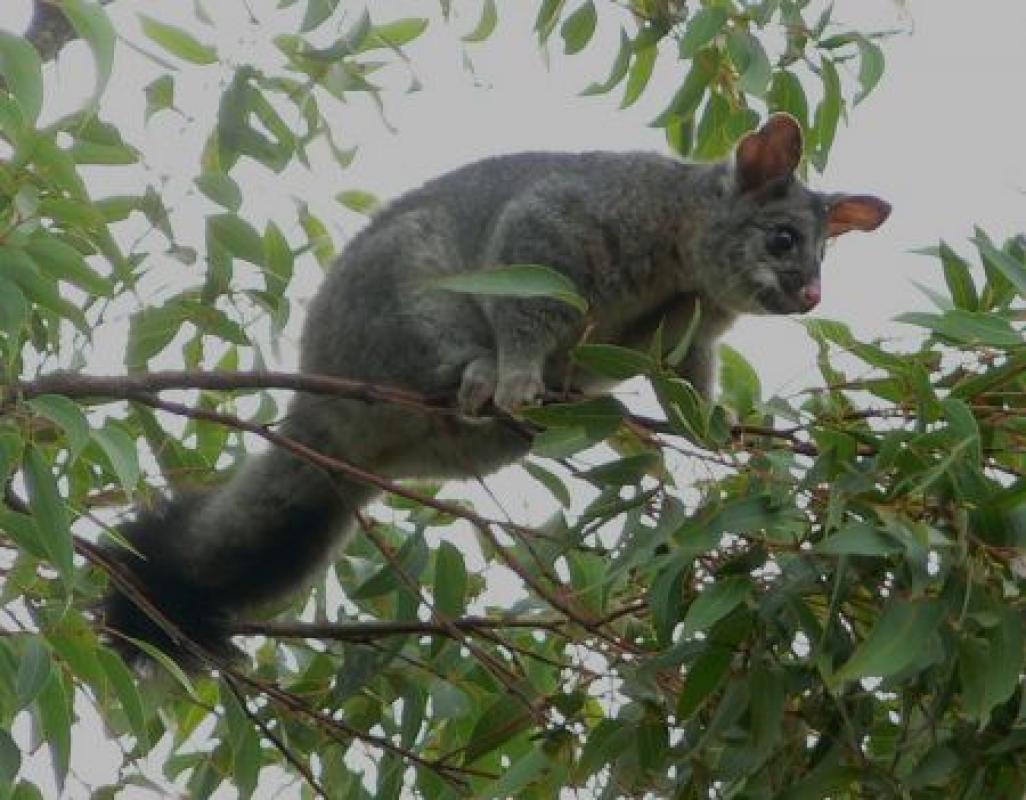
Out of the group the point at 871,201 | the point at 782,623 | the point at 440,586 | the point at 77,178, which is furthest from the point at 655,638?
the point at 871,201

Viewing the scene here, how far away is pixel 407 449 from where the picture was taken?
16.4ft

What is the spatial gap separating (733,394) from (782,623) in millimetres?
1013

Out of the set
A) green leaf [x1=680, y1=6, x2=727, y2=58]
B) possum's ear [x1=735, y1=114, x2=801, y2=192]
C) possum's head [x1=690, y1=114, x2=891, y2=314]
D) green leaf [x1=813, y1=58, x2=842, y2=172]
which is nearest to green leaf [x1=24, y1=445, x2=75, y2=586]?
green leaf [x1=680, y1=6, x2=727, y2=58]

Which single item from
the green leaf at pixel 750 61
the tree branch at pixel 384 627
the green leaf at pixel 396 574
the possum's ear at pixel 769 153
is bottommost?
the tree branch at pixel 384 627

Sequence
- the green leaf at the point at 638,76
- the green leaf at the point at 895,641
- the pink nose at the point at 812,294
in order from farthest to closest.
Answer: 1. the pink nose at the point at 812,294
2. the green leaf at the point at 638,76
3. the green leaf at the point at 895,641

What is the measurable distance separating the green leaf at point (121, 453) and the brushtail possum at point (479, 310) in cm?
101

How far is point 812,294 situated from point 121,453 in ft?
7.37

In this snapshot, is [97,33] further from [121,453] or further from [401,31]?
[401,31]

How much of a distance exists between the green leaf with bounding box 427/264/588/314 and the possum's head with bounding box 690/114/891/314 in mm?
1826

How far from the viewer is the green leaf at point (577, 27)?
468cm

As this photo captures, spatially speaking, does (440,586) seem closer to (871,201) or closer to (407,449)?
(407,449)

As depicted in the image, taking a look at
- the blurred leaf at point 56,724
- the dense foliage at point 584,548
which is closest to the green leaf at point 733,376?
the dense foliage at point 584,548

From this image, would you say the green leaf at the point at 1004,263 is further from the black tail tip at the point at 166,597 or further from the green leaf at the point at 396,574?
the black tail tip at the point at 166,597

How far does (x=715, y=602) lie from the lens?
3.10m
